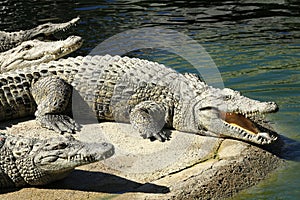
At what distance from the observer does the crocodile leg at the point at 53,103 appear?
5.83m

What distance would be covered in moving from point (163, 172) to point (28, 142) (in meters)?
1.21

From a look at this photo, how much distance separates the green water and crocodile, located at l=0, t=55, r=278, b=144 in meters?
0.89

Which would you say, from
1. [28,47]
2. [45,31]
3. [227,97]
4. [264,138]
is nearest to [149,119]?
[227,97]

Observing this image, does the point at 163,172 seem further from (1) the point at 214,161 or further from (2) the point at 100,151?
(2) the point at 100,151

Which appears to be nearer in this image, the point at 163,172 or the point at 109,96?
the point at 163,172

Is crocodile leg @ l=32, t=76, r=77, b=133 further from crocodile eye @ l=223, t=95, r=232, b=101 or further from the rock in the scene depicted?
crocodile eye @ l=223, t=95, r=232, b=101

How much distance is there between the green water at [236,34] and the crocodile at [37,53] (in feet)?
6.72

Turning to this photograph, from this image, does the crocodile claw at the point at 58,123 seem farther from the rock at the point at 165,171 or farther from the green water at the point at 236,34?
the green water at the point at 236,34

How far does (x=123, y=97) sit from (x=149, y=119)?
552mm

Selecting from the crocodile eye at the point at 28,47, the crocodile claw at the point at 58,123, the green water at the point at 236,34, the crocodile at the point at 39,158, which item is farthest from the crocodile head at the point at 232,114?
the crocodile eye at the point at 28,47

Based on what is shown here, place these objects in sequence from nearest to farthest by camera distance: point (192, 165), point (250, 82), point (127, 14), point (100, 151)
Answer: point (100, 151) < point (192, 165) < point (250, 82) < point (127, 14)

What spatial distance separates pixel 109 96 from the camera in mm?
6184

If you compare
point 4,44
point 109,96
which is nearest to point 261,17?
point 4,44

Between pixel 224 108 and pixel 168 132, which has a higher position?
pixel 224 108
